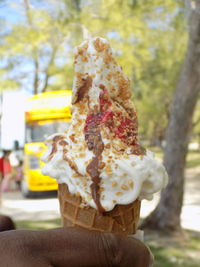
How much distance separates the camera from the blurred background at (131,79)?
5.43 metres

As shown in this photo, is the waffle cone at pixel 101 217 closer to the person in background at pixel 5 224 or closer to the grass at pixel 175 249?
the person in background at pixel 5 224

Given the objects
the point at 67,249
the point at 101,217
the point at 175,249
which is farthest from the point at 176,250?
the point at 67,249

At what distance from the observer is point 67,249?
61.3 inches

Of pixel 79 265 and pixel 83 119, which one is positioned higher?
pixel 83 119

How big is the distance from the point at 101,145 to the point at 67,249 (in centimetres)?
70

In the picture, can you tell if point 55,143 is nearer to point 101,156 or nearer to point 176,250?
point 101,156

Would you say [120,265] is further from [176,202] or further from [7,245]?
[176,202]

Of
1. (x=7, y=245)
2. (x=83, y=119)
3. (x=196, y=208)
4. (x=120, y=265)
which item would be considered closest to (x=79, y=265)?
(x=120, y=265)

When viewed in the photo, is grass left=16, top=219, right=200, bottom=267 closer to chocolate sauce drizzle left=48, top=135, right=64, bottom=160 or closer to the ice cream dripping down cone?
the ice cream dripping down cone

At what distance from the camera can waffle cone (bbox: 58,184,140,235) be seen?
6.38ft

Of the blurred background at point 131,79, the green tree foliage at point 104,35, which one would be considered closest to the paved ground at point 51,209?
the blurred background at point 131,79

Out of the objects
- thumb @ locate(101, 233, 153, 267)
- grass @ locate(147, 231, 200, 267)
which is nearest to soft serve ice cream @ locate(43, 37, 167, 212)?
thumb @ locate(101, 233, 153, 267)

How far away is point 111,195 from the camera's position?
6.30 ft

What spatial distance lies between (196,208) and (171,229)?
3.10 m
